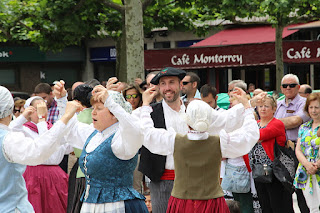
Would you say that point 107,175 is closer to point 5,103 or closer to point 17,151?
point 17,151

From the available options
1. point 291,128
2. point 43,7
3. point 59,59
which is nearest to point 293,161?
point 291,128

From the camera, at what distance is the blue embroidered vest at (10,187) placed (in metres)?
4.55

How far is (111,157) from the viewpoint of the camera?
189 inches

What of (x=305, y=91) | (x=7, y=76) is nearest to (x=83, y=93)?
(x=305, y=91)

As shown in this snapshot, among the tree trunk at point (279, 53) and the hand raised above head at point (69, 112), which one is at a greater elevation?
the tree trunk at point (279, 53)

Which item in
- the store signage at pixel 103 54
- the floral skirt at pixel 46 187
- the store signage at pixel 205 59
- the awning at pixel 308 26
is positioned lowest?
the floral skirt at pixel 46 187

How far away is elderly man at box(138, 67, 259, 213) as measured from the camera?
5973 millimetres

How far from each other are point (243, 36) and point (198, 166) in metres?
17.4

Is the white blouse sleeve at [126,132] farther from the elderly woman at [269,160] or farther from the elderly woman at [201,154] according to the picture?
the elderly woman at [269,160]

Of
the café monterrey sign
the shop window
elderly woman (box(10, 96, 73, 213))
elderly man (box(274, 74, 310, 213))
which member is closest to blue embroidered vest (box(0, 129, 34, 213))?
elderly woman (box(10, 96, 73, 213))

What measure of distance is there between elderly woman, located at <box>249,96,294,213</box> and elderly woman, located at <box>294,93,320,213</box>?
9.2 inches

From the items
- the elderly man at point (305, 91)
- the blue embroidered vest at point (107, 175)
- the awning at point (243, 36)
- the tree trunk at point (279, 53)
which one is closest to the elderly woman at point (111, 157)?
the blue embroidered vest at point (107, 175)

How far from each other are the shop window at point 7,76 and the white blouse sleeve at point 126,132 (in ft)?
81.2

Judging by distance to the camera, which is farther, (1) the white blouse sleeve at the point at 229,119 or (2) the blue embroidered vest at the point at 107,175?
(1) the white blouse sleeve at the point at 229,119
